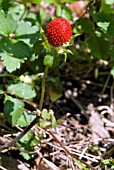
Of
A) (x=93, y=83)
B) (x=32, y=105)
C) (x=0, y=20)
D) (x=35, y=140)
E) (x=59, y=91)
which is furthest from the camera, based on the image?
(x=93, y=83)

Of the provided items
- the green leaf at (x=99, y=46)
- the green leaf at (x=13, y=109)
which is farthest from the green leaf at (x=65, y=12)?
the green leaf at (x=13, y=109)

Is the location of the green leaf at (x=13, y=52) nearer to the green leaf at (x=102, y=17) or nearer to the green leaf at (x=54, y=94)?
the green leaf at (x=102, y=17)

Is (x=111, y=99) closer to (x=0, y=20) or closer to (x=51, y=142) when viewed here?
(x=51, y=142)

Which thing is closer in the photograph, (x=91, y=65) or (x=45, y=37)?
(x=45, y=37)

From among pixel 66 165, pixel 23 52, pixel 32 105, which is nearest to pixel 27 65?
pixel 32 105

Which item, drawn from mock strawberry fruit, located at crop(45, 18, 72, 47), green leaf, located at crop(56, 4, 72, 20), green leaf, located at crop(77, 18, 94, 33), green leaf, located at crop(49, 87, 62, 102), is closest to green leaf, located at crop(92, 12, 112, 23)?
green leaf, located at crop(77, 18, 94, 33)

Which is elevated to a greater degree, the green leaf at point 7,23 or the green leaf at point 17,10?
the green leaf at point 17,10

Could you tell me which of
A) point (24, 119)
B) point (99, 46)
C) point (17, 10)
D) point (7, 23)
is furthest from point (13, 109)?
point (17, 10)
